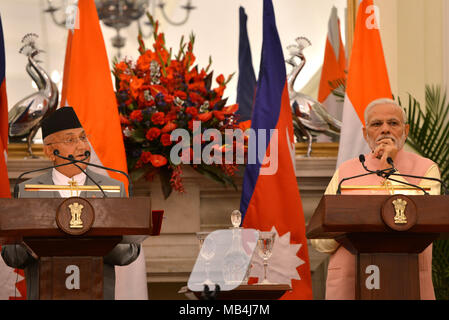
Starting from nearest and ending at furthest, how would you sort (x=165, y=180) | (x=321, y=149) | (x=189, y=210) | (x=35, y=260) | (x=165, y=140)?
(x=35, y=260), (x=165, y=140), (x=165, y=180), (x=189, y=210), (x=321, y=149)

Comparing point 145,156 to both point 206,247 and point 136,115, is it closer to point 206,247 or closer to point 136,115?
point 136,115

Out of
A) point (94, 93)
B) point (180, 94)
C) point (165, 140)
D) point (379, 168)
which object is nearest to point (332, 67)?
point (180, 94)

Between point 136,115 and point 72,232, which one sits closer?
point 72,232

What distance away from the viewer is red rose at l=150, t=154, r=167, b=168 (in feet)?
16.6

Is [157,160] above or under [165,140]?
under

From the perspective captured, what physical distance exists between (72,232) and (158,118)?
95.6 inches

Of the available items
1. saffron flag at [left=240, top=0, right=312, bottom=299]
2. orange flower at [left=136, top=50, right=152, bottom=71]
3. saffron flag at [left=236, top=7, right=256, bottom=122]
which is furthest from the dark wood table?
saffron flag at [left=236, top=7, right=256, bottom=122]

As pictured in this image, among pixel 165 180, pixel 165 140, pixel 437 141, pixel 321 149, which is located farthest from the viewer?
pixel 321 149

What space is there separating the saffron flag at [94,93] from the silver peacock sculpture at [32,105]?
0.72 metres

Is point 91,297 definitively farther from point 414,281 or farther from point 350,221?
point 414,281

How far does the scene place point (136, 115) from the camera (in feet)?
16.6

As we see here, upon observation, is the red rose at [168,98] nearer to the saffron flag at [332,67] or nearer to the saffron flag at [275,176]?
the saffron flag at [275,176]

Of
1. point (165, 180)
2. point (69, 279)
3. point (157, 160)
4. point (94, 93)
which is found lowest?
point (69, 279)
